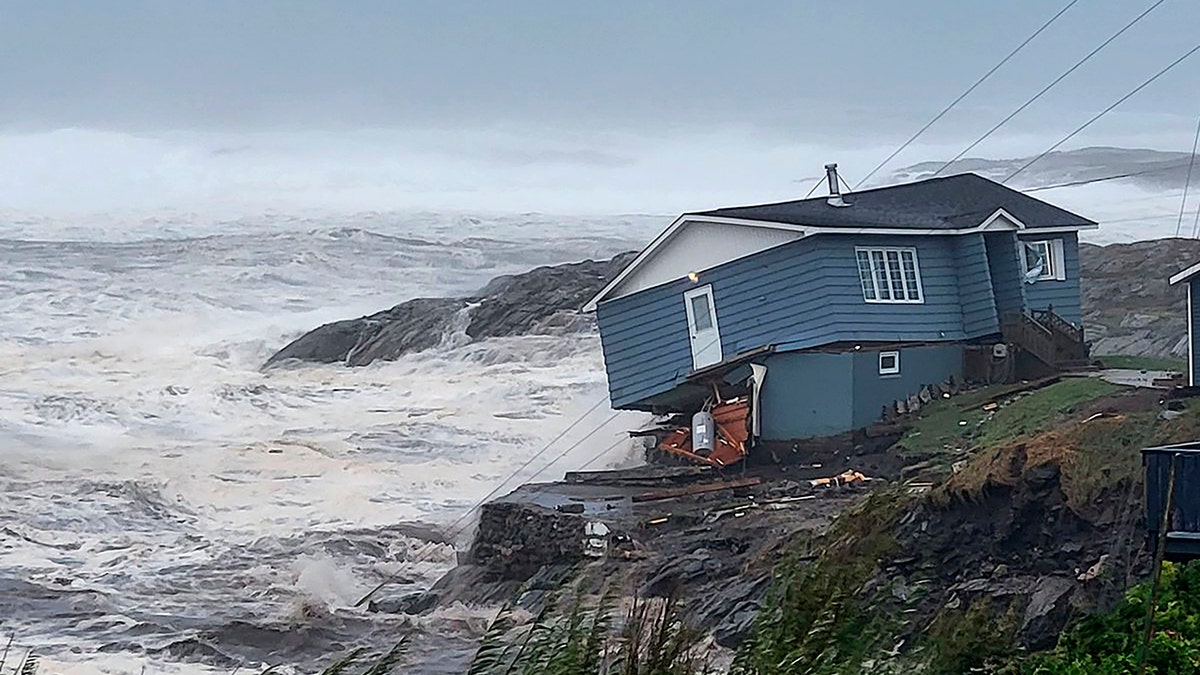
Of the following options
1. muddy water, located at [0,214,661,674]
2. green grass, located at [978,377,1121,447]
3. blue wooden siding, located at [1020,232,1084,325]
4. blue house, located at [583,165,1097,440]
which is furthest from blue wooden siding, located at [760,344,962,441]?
muddy water, located at [0,214,661,674]

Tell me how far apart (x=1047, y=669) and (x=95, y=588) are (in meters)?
12.7

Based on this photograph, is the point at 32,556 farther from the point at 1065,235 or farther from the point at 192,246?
the point at 192,246

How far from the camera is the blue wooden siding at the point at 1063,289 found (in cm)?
2527

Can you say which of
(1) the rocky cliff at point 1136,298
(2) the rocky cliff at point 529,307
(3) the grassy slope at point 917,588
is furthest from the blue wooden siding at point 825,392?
(2) the rocky cliff at point 529,307

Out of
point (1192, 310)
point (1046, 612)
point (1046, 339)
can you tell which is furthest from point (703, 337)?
point (1046, 612)

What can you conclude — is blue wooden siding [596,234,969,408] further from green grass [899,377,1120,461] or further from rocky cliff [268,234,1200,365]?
rocky cliff [268,234,1200,365]

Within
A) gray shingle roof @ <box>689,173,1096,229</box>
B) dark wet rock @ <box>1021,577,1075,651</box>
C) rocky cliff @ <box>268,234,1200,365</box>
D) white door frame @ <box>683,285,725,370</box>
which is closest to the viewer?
dark wet rock @ <box>1021,577,1075,651</box>

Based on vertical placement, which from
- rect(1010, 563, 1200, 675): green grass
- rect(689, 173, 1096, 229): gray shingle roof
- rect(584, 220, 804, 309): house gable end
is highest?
rect(689, 173, 1096, 229): gray shingle roof

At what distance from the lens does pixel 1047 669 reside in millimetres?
8477

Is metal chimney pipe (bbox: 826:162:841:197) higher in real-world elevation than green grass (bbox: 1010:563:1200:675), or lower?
higher

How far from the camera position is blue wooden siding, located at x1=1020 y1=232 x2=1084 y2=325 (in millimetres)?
25266

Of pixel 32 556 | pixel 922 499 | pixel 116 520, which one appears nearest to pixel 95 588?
pixel 32 556

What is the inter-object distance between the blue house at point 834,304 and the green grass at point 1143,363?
665mm

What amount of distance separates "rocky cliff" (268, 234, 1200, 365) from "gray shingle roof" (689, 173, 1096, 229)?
9.90 m
